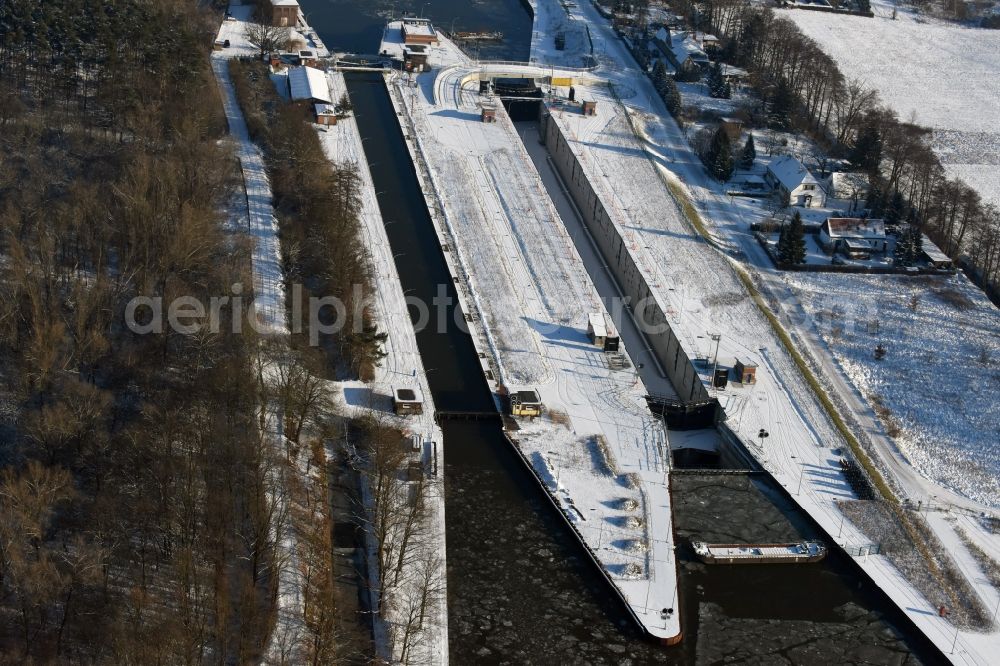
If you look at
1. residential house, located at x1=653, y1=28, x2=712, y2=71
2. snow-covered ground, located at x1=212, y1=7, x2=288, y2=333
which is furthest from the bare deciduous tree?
residential house, located at x1=653, y1=28, x2=712, y2=71

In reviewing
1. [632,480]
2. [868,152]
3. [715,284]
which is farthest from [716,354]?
[868,152]

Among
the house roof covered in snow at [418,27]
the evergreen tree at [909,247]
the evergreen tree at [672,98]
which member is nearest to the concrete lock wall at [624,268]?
the evergreen tree at [672,98]

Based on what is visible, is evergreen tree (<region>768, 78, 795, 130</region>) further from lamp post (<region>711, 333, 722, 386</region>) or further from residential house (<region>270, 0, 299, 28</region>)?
residential house (<region>270, 0, 299, 28</region>)

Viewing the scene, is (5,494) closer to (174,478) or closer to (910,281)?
(174,478)

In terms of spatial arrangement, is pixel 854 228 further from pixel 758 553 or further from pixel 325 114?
pixel 325 114

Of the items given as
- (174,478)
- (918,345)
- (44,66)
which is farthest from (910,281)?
(44,66)

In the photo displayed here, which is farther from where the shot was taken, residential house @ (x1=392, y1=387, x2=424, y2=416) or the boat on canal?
residential house @ (x1=392, y1=387, x2=424, y2=416)

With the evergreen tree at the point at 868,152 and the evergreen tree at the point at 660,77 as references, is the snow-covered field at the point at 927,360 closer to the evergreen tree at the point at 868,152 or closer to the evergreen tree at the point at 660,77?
the evergreen tree at the point at 868,152
